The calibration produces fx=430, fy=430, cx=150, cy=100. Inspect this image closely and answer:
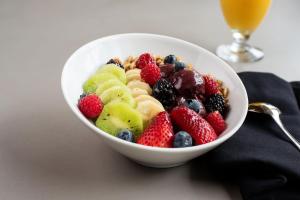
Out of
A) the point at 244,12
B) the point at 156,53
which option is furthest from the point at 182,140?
the point at 244,12

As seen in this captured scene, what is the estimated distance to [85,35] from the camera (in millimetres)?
1373

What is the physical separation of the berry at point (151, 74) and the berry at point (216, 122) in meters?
0.15

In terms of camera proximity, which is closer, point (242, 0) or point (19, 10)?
point (242, 0)

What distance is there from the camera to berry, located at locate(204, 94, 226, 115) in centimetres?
91

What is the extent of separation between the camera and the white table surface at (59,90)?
2.69ft

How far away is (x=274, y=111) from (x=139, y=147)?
1.24 feet

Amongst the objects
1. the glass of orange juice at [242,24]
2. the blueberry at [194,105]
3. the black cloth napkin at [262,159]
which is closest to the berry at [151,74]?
the blueberry at [194,105]

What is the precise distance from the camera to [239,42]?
139 cm

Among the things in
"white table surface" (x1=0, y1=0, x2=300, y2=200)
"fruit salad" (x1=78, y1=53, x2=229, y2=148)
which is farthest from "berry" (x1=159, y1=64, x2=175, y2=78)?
"white table surface" (x1=0, y1=0, x2=300, y2=200)

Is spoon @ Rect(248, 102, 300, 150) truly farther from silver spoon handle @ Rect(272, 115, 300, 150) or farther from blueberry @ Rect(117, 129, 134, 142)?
blueberry @ Rect(117, 129, 134, 142)

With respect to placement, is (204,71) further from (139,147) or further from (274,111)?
(139,147)

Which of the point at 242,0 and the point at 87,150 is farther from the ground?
the point at 242,0

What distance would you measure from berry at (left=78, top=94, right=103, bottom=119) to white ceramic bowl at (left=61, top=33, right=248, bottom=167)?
0.8 inches

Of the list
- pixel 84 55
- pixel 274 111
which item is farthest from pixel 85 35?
pixel 274 111
